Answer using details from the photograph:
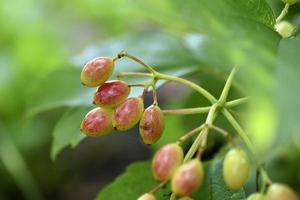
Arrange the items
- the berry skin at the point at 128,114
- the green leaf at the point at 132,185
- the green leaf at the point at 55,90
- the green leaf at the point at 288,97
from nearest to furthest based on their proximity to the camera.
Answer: the green leaf at the point at 288,97
the berry skin at the point at 128,114
the green leaf at the point at 132,185
the green leaf at the point at 55,90

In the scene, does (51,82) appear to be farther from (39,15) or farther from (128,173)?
(39,15)

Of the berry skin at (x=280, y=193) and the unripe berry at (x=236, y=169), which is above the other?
the unripe berry at (x=236, y=169)

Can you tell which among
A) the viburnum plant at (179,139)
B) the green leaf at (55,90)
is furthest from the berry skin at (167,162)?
the green leaf at (55,90)

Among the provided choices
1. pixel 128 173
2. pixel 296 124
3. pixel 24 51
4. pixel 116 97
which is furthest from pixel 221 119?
pixel 24 51

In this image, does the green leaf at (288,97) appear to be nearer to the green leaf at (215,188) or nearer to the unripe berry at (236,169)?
the unripe berry at (236,169)

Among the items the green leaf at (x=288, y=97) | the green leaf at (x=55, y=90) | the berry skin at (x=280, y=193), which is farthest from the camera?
the green leaf at (x=55, y=90)

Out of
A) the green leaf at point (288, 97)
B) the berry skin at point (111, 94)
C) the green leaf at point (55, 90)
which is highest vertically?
the green leaf at point (55, 90)

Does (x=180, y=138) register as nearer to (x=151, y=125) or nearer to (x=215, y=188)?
(x=151, y=125)

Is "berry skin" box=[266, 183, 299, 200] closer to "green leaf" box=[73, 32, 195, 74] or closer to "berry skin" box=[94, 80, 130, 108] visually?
"berry skin" box=[94, 80, 130, 108]

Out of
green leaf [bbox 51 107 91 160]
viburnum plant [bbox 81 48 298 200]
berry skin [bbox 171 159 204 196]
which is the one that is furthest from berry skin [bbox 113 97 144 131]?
green leaf [bbox 51 107 91 160]

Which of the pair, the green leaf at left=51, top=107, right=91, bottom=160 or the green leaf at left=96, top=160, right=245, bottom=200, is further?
the green leaf at left=51, top=107, right=91, bottom=160
